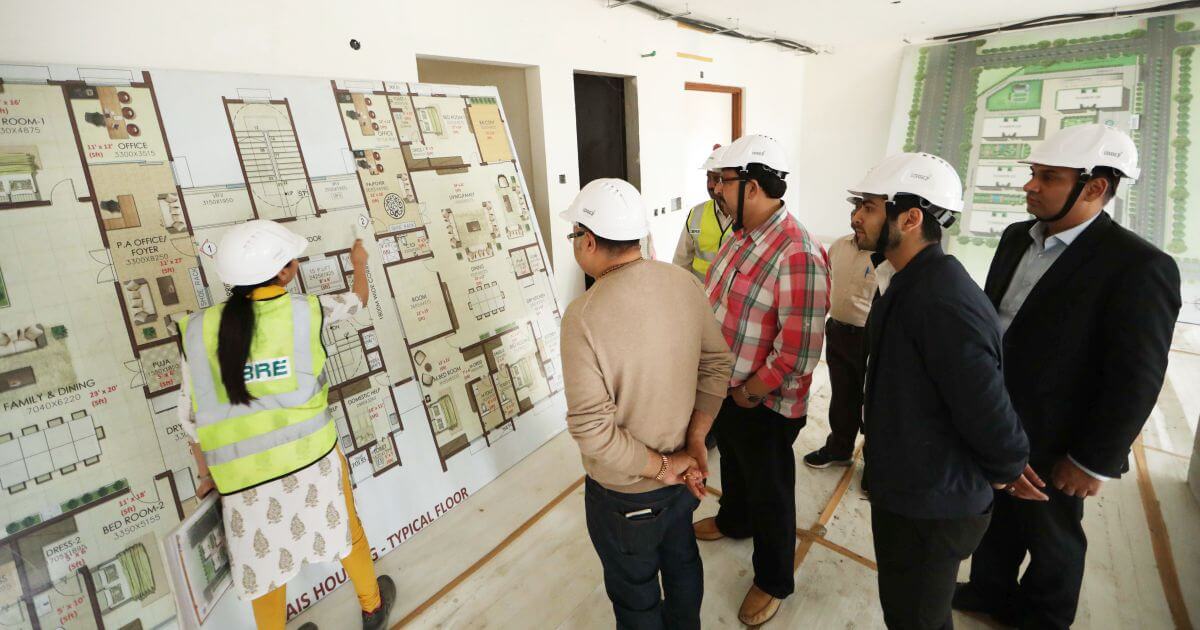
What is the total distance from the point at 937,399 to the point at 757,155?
93cm

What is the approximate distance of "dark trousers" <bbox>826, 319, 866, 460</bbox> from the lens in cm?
251

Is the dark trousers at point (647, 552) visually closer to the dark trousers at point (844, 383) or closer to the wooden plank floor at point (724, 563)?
the wooden plank floor at point (724, 563)

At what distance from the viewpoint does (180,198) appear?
73.4 inches

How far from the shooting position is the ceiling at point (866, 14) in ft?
13.5

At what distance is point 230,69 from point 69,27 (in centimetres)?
46

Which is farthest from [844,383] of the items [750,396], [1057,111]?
[1057,111]

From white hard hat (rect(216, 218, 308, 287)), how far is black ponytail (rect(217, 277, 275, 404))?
0.07 m

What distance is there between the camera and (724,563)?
2.13 meters

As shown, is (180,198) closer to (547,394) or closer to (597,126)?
(547,394)

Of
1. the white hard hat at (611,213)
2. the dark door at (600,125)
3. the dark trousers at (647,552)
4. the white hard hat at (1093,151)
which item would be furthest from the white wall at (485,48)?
the white hard hat at (1093,151)

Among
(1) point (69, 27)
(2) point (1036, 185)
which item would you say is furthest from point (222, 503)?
(2) point (1036, 185)

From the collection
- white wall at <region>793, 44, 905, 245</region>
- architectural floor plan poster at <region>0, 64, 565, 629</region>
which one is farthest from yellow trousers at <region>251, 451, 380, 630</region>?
white wall at <region>793, 44, 905, 245</region>

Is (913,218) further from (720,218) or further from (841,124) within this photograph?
(841,124)

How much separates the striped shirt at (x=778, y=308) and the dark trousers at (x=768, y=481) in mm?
80
